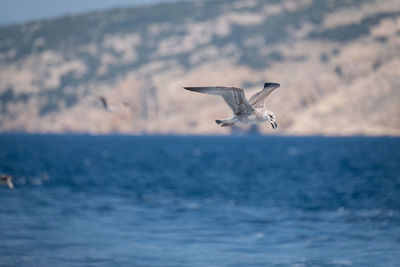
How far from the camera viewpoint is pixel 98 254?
2319cm

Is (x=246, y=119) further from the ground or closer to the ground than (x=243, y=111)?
closer to the ground

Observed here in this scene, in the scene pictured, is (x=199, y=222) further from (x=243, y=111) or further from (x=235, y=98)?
(x=235, y=98)

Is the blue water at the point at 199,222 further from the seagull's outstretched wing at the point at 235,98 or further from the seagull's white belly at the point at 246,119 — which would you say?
the seagull's outstretched wing at the point at 235,98

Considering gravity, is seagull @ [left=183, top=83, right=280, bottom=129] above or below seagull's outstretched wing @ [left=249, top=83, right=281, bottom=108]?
below

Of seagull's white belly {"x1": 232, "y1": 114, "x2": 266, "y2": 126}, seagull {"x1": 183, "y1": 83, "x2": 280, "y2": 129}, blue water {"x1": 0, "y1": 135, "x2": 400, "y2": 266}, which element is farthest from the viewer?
blue water {"x1": 0, "y1": 135, "x2": 400, "y2": 266}

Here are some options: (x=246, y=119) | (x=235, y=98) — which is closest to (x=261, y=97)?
(x=246, y=119)

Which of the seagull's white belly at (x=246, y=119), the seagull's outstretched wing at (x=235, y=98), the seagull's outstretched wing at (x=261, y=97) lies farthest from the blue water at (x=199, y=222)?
the seagull's outstretched wing at (x=235, y=98)

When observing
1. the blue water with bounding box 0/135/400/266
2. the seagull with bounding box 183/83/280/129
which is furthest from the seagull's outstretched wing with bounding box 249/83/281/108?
the blue water with bounding box 0/135/400/266

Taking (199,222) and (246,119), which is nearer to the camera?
(246,119)

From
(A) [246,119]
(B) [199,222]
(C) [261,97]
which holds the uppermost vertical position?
(B) [199,222]

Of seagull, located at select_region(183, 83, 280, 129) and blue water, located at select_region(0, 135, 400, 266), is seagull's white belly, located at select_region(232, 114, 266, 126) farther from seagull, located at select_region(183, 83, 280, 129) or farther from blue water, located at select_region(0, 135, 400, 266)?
blue water, located at select_region(0, 135, 400, 266)

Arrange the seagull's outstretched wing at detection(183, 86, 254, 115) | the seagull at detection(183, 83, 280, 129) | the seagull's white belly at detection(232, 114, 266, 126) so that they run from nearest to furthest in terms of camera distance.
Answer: the seagull's outstretched wing at detection(183, 86, 254, 115)
the seagull at detection(183, 83, 280, 129)
the seagull's white belly at detection(232, 114, 266, 126)

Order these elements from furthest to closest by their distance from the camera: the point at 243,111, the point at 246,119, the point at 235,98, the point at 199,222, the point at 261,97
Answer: the point at 199,222
the point at 261,97
the point at 246,119
the point at 243,111
the point at 235,98

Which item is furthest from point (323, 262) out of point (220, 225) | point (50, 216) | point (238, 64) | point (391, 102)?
point (238, 64)
